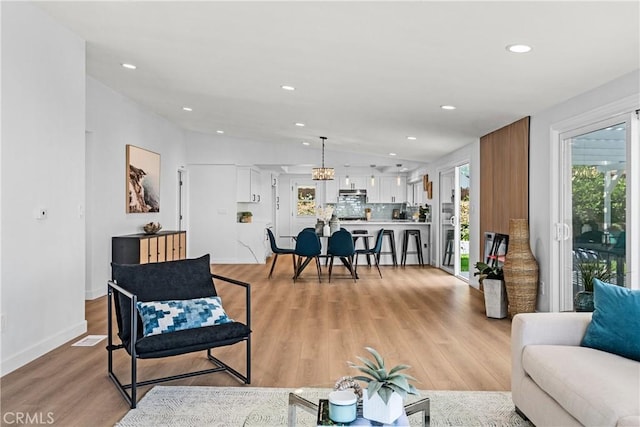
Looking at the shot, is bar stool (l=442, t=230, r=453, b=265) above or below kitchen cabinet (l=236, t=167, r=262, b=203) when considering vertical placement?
below

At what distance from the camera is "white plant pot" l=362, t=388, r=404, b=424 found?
5.78 ft

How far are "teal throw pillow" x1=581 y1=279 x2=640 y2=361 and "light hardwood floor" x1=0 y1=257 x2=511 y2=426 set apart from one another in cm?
86

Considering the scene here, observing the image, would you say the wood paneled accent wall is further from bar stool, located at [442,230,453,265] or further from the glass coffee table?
the glass coffee table

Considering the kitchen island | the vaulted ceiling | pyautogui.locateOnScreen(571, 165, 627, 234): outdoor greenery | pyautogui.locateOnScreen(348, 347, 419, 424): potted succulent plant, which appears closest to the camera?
pyautogui.locateOnScreen(348, 347, 419, 424): potted succulent plant

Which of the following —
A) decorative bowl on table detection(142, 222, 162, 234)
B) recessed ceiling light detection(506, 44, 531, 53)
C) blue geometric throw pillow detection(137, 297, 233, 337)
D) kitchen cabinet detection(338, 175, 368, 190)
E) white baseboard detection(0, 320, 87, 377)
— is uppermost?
recessed ceiling light detection(506, 44, 531, 53)

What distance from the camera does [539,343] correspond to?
2.55 metres

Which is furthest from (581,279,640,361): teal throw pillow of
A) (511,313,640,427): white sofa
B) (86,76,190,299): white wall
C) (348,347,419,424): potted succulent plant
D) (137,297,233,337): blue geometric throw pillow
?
(86,76,190,299): white wall

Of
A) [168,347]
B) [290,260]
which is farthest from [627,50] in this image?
[290,260]

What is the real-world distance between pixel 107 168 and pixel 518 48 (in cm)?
529

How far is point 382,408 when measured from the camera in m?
1.77

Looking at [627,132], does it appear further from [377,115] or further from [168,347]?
[168,347]

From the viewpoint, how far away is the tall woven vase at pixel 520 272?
16.3 feet

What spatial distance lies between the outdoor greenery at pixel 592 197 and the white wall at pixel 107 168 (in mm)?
5556

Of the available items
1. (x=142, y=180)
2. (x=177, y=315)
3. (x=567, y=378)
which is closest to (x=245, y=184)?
(x=142, y=180)
